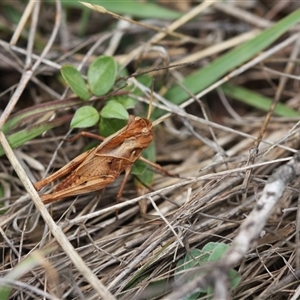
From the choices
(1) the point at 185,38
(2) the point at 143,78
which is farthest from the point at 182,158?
(1) the point at 185,38

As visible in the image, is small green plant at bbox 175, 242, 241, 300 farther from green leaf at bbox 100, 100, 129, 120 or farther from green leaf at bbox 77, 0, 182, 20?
green leaf at bbox 77, 0, 182, 20

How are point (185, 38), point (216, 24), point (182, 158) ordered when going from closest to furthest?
1. point (182, 158)
2. point (185, 38)
3. point (216, 24)

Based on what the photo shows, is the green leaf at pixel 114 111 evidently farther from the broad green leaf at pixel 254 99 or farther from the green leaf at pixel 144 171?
the broad green leaf at pixel 254 99

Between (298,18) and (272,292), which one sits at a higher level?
(298,18)

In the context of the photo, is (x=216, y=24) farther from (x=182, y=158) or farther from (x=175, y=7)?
(x=182, y=158)

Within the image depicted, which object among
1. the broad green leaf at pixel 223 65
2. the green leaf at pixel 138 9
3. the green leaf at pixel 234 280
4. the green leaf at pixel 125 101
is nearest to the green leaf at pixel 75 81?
the green leaf at pixel 125 101

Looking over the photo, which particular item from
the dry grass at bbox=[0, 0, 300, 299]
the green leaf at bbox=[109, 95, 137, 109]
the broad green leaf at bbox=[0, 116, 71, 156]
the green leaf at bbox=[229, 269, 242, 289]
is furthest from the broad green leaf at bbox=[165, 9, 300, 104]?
the green leaf at bbox=[229, 269, 242, 289]
